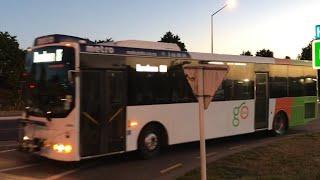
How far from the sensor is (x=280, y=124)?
2014cm

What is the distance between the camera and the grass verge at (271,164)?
433 inches

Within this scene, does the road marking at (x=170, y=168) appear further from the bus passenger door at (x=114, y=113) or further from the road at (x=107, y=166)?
the bus passenger door at (x=114, y=113)

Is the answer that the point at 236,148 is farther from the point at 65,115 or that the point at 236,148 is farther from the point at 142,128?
the point at 65,115

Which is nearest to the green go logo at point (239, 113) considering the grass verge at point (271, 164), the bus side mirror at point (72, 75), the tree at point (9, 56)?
the grass verge at point (271, 164)

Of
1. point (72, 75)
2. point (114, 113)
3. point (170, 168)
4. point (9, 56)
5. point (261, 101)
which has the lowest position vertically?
point (170, 168)

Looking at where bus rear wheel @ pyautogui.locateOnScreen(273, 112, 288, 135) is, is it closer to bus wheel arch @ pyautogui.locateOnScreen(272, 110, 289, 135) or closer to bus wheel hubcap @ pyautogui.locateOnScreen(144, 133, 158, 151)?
bus wheel arch @ pyautogui.locateOnScreen(272, 110, 289, 135)

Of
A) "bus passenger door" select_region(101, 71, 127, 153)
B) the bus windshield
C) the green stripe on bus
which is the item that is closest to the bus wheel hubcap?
"bus passenger door" select_region(101, 71, 127, 153)

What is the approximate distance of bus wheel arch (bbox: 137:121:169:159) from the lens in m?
14.0

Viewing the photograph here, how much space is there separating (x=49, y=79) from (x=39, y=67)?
54cm

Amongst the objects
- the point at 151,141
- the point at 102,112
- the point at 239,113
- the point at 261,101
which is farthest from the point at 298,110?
the point at 102,112

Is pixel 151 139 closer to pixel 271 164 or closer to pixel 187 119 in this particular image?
pixel 187 119

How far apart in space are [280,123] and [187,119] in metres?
5.95

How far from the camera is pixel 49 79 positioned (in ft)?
41.5

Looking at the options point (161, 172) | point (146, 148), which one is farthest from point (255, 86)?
point (161, 172)
